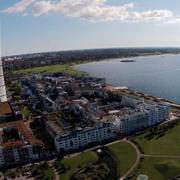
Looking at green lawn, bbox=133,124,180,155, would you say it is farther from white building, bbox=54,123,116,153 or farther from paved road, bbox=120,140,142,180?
white building, bbox=54,123,116,153

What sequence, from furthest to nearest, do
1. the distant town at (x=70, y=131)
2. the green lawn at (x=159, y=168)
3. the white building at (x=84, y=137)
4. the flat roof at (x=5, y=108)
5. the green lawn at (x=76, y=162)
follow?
the flat roof at (x=5, y=108)
the white building at (x=84, y=137)
the distant town at (x=70, y=131)
the green lawn at (x=76, y=162)
the green lawn at (x=159, y=168)

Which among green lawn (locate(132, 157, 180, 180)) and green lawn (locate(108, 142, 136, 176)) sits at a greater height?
green lawn (locate(132, 157, 180, 180))

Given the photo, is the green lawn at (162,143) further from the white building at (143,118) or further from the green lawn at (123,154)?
the white building at (143,118)

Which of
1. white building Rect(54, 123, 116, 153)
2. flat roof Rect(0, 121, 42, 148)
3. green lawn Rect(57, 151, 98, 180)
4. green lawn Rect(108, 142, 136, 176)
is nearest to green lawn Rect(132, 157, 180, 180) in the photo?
green lawn Rect(108, 142, 136, 176)

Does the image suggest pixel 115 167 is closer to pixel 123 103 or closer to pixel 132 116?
pixel 132 116

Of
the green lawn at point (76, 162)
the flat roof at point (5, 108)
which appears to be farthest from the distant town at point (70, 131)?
the green lawn at point (76, 162)

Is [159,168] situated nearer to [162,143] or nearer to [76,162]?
[162,143]

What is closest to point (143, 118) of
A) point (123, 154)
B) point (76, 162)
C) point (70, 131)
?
point (123, 154)
